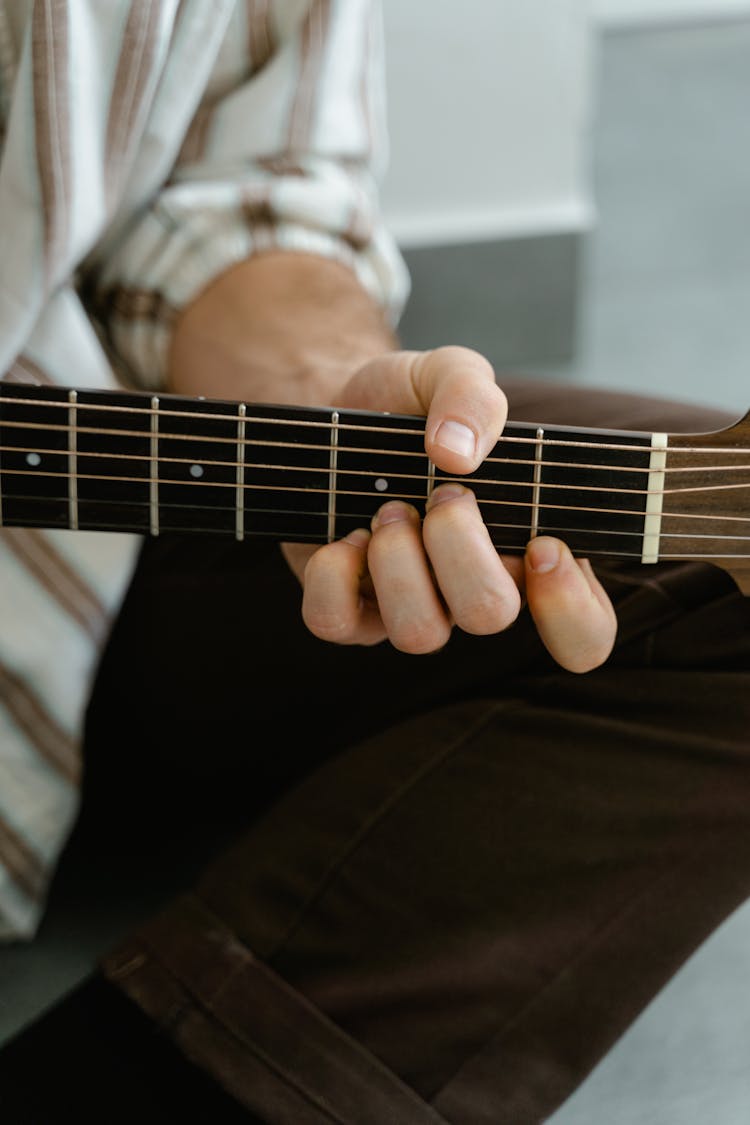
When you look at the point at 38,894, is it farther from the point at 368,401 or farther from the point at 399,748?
the point at 368,401

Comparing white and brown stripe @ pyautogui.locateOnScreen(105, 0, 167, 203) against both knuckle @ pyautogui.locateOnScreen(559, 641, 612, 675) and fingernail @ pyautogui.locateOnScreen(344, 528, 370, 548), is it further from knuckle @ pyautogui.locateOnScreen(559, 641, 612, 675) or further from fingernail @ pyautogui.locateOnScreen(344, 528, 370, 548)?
knuckle @ pyautogui.locateOnScreen(559, 641, 612, 675)

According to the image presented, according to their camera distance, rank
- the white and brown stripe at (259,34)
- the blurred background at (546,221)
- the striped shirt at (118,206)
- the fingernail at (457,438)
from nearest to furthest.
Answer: the fingernail at (457,438) < the striped shirt at (118,206) < the white and brown stripe at (259,34) < the blurred background at (546,221)

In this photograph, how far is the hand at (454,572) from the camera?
544mm

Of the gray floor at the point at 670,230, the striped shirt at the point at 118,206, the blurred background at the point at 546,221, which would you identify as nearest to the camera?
the striped shirt at the point at 118,206

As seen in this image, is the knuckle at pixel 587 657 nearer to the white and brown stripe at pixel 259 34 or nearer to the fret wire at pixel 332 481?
the fret wire at pixel 332 481

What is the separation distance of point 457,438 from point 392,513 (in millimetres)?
52

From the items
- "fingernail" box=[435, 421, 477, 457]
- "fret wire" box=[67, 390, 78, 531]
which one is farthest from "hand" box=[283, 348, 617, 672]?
"fret wire" box=[67, 390, 78, 531]

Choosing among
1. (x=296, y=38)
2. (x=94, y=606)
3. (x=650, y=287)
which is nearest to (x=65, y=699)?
(x=94, y=606)

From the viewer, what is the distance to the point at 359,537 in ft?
1.89

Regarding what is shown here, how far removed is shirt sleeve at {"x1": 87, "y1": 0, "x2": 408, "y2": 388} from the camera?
0.77m

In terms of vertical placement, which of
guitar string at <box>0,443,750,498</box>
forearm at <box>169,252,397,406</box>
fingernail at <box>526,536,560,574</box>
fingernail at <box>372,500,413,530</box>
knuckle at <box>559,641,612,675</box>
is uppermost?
forearm at <box>169,252,397,406</box>

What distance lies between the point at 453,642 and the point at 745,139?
1935mm

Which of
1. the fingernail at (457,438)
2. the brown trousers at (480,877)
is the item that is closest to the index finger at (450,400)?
the fingernail at (457,438)

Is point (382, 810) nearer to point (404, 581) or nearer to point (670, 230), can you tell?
point (404, 581)
